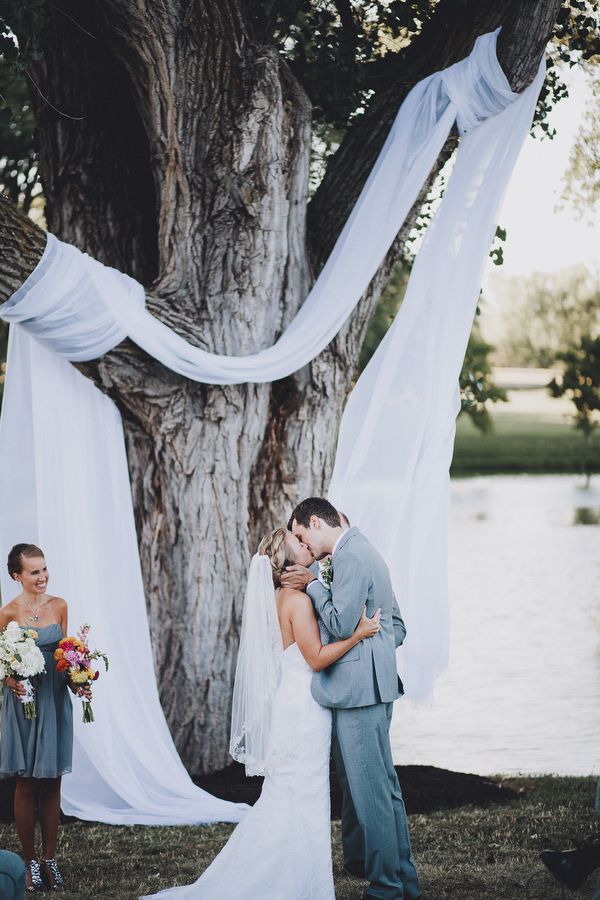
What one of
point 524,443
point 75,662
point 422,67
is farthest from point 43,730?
point 524,443

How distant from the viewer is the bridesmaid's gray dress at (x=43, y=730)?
15.9ft

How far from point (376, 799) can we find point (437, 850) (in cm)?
107

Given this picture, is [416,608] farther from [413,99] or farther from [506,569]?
[506,569]

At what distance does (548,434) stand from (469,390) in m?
39.4

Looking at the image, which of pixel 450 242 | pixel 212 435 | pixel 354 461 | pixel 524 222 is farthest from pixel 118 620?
pixel 524 222

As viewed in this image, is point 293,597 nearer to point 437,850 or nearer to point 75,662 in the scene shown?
point 75,662

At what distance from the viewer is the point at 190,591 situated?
21.8ft

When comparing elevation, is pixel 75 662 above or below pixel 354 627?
below

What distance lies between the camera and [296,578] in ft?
15.2

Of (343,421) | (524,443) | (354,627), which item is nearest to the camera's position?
(354,627)

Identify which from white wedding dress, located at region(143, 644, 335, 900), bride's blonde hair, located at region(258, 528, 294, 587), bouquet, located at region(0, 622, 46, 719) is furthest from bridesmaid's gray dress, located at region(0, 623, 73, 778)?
bride's blonde hair, located at region(258, 528, 294, 587)

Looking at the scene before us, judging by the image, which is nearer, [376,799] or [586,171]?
[376,799]

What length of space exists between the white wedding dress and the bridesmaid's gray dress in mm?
730

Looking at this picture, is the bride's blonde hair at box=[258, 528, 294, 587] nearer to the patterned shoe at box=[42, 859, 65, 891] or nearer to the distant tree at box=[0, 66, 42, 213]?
the patterned shoe at box=[42, 859, 65, 891]
